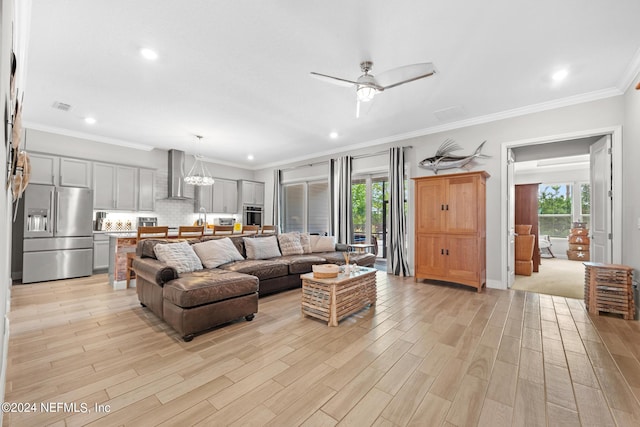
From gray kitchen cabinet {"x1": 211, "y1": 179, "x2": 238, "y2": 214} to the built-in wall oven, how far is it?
0.29m

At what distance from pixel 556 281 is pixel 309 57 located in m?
5.69

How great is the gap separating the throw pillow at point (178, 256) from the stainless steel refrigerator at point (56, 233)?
296cm

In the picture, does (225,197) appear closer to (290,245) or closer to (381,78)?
(290,245)

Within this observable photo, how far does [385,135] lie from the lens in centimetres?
569

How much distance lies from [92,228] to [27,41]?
3.71 m

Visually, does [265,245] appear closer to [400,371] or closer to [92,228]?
[400,371]

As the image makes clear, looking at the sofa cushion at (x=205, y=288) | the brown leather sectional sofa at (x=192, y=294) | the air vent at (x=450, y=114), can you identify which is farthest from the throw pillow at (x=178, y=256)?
the air vent at (x=450, y=114)

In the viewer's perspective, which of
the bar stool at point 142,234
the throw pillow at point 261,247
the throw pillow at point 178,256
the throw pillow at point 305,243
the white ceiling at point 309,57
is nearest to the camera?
the white ceiling at point 309,57

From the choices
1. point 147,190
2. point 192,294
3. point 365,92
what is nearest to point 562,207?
point 365,92

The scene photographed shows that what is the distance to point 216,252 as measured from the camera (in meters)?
3.89

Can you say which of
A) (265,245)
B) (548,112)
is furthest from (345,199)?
(548,112)

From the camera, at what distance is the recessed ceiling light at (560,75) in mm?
3211

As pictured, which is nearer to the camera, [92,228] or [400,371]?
[400,371]

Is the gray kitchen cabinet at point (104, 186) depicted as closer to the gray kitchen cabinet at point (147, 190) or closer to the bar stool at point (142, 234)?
the gray kitchen cabinet at point (147, 190)
